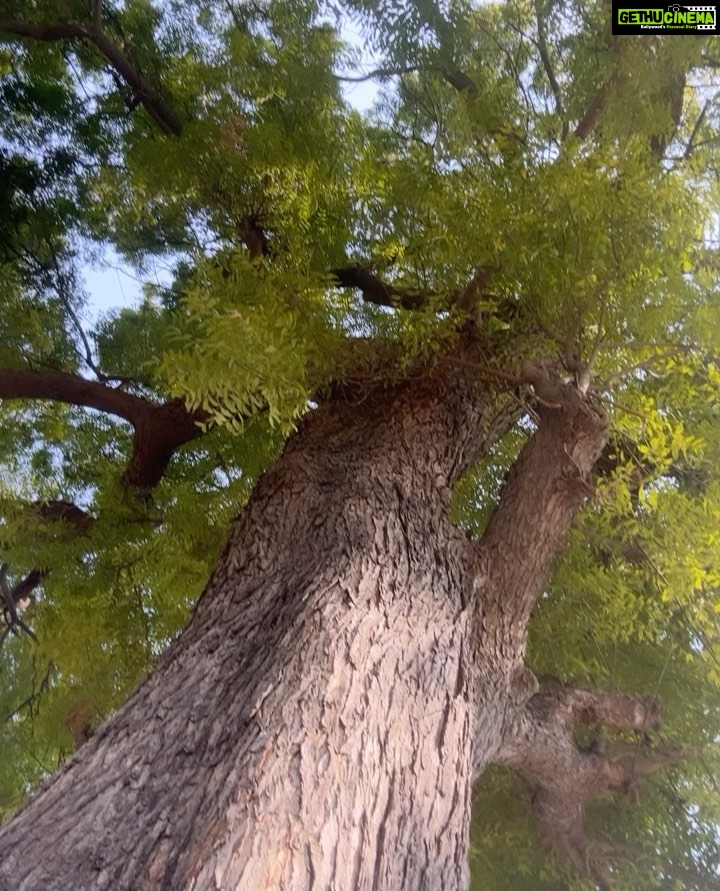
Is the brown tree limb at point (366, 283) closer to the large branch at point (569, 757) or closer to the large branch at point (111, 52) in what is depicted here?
the large branch at point (111, 52)

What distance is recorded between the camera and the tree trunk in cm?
117

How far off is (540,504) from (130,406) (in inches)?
77.4

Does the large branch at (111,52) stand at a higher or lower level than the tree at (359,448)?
higher

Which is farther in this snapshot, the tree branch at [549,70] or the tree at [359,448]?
the tree branch at [549,70]

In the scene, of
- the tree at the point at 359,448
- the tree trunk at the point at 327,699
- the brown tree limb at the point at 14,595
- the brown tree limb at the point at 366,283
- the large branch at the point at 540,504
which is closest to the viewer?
the tree trunk at the point at 327,699

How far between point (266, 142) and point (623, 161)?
160 centimetres

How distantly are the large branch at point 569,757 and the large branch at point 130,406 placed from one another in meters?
1.87

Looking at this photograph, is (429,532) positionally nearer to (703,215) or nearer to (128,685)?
(703,215)

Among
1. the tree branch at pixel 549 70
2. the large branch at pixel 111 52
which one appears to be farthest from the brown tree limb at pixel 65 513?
the tree branch at pixel 549 70

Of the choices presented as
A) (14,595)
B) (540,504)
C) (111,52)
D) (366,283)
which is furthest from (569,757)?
(111,52)

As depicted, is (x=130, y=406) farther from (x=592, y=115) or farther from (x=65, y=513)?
(x=592, y=115)

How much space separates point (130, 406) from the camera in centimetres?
332

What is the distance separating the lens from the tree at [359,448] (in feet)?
4.70

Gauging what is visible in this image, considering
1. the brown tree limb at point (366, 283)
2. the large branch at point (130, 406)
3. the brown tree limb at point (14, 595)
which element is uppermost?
the brown tree limb at point (366, 283)
